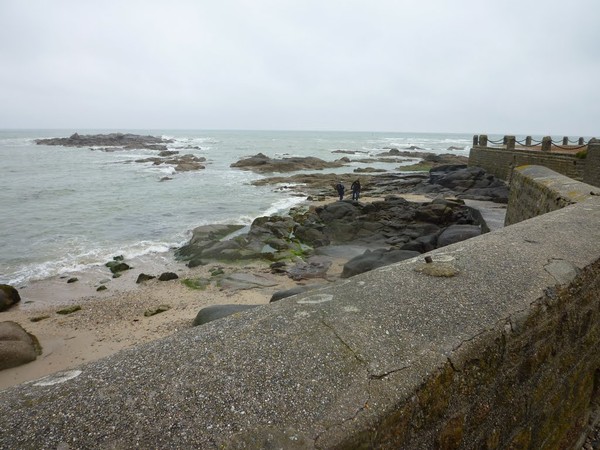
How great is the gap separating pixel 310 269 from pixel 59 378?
9760 mm

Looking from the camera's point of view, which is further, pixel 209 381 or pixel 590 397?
pixel 590 397

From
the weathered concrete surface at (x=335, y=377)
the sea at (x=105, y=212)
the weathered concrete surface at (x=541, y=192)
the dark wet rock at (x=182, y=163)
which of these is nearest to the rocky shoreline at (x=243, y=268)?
the sea at (x=105, y=212)

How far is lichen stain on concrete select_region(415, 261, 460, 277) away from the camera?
254 centimetres

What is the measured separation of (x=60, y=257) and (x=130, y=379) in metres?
13.8

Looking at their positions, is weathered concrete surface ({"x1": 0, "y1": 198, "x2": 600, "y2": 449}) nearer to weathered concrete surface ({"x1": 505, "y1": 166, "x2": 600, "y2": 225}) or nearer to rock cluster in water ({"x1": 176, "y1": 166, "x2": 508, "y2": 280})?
weathered concrete surface ({"x1": 505, "y1": 166, "x2": 600, "y2": 225})

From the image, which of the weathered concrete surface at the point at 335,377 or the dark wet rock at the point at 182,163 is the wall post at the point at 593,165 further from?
the dark wet rock at the point at 182,163

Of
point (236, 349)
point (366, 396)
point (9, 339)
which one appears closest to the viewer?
point (366, 396)

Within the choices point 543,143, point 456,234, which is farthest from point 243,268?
point 543,143

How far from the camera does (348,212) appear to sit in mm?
16750

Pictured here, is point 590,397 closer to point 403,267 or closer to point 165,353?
point 403,267

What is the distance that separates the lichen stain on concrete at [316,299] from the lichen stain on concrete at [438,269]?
0.76 m

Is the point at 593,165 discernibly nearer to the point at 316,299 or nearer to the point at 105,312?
the point at 316,299

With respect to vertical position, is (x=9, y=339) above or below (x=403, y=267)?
below

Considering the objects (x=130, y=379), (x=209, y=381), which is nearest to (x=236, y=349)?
(x=209, y=381)
